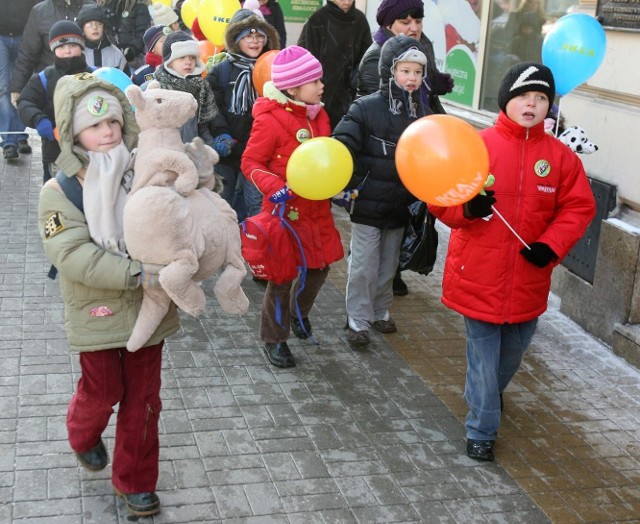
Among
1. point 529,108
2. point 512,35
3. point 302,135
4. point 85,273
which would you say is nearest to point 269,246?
point 302,135

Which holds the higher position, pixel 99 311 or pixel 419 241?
pixel 99 311

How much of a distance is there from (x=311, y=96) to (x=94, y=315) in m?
2.40

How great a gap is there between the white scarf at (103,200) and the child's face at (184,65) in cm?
346

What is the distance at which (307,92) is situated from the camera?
225 inches

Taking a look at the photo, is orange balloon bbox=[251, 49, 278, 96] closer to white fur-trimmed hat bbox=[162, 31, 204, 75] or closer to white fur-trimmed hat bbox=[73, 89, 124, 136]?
white fur-trimmed hat bbox=[162, 31, 204, 75]

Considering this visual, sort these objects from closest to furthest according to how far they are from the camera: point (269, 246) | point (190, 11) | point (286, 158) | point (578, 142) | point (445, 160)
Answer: point (445, 160) → point (269, 246) → point (286, 158) → point (578, 142) → point (190, 11)

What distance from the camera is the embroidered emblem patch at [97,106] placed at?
3738 mm

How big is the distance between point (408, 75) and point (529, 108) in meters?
1.35

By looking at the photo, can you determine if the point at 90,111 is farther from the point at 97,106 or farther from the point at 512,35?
the point at 512,35

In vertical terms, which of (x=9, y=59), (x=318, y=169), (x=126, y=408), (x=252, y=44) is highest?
(x=252, y=44)

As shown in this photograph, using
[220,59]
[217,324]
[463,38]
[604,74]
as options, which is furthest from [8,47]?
[604,74]

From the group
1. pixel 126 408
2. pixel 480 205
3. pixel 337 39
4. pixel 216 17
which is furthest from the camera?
pixel 337 39

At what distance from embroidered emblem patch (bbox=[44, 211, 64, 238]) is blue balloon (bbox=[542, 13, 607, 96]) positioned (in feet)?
11.5

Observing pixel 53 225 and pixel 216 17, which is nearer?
pixel 53 225
